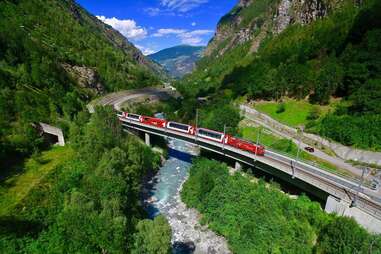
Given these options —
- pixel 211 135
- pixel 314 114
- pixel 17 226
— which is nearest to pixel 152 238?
pixel 17 226

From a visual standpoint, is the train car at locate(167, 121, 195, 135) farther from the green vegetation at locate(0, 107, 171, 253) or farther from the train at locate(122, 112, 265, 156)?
the green vegetation at locate(0, 107, 171, 253)

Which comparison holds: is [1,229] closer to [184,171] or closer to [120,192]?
[120,192]

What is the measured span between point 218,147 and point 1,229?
41348mm

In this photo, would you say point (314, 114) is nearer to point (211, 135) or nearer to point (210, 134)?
point (211, 135)

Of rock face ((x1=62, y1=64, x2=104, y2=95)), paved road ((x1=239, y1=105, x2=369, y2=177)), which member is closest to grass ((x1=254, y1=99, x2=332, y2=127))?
paved road ((x1=239, y1=105, x2=369, y2=177))

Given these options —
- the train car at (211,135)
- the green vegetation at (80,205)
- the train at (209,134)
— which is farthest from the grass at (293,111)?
the green vegetation at (80,205)

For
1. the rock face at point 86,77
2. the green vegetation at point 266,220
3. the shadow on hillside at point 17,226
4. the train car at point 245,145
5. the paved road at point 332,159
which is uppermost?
the rock face at point 86,77

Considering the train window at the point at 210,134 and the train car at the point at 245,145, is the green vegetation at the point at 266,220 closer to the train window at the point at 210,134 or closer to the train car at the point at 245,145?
the train car at the point at 245,145

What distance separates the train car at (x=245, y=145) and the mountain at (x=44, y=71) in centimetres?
3660

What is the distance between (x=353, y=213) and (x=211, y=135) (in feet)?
102

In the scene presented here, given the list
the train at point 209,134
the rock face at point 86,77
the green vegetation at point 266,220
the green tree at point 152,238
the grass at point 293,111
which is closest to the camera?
the green tree at point 152,238

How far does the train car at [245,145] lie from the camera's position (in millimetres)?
49922

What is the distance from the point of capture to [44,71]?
75.5m

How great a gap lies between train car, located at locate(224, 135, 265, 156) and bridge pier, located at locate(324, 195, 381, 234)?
14.9 meters
